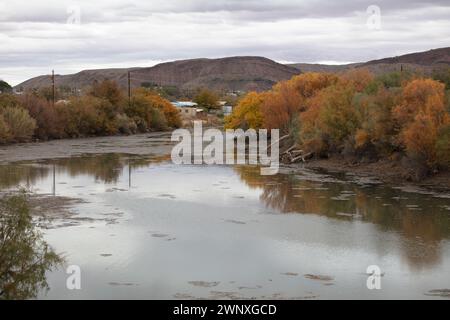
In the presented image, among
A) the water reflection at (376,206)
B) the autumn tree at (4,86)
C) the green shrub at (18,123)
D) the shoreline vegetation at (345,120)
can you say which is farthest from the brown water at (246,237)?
the autumn tree at (4,86)

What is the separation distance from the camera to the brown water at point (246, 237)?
46.1 ft

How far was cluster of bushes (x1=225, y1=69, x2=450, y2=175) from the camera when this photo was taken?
94.7ft

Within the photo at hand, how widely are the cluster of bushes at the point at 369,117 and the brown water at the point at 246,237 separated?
2437 millimetres

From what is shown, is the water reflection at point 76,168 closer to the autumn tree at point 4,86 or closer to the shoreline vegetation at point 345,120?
the shoreline vegetation at point 345,120

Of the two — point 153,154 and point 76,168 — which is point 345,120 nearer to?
point 76,168

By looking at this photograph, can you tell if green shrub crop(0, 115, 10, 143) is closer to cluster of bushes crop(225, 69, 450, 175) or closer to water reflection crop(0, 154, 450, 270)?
water reflection crop(0, 154, 450, 270)

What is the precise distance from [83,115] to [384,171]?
40569 millimetres

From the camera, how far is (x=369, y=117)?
34062 mm

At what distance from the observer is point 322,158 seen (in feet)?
129

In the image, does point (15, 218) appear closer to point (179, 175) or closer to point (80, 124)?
point (179, 175)

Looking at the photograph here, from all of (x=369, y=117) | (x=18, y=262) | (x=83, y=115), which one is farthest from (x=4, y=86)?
(x=18, y=262)

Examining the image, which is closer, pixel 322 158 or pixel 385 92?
pixel 385 92

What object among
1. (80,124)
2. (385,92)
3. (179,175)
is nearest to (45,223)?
(179,175)
